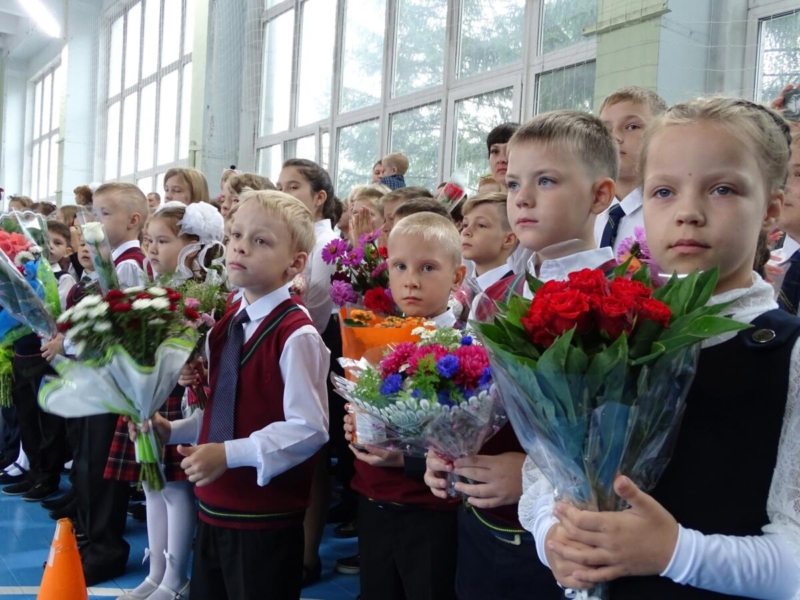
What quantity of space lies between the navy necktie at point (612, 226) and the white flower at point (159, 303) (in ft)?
4.55

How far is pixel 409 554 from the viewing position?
186 cm

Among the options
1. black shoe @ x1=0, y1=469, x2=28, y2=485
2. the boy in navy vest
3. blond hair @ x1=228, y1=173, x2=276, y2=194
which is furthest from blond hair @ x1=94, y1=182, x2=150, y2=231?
black shoe @ x1=0, y1=469, x2=28, y2=485

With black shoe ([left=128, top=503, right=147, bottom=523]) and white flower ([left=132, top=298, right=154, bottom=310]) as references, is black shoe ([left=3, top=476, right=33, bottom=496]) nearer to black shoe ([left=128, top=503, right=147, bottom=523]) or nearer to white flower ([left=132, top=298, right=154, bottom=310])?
black shoe ([left=128, top=503, right=147, bottom=523])

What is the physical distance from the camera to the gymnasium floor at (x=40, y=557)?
2.70 m

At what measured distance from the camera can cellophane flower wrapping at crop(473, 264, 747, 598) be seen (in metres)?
0.86

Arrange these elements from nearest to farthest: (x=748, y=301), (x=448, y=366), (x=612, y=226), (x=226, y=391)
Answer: (x=748, y=301)
(x=448, y=366)
(x=226, y=391)
(x=612, y=226)

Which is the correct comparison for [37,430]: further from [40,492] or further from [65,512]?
[65,512]

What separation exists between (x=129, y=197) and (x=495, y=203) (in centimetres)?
196

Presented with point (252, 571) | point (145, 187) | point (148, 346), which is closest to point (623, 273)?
point (148, 346)

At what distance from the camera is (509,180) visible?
154 cm

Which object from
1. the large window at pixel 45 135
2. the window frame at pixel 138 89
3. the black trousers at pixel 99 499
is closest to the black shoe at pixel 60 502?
the black trousers at pixel 99 499

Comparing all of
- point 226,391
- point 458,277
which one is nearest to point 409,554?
point 226,391

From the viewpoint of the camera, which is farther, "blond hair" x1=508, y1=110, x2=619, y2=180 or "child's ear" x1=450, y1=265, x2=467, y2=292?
"child's ear" x1=450, y1=265, x2=467, y2=292

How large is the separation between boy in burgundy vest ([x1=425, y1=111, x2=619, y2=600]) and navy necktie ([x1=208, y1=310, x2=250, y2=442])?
0.75 meters
